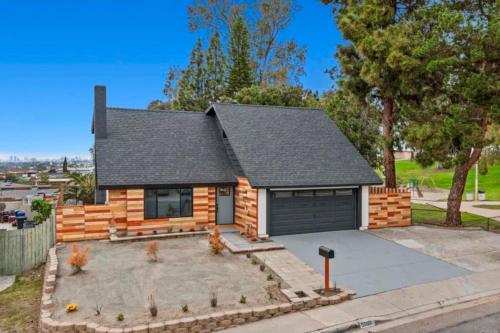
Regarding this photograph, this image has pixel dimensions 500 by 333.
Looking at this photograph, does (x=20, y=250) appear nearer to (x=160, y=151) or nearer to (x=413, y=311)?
(x=160, y=151)

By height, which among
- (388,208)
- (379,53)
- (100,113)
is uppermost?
(379,53)

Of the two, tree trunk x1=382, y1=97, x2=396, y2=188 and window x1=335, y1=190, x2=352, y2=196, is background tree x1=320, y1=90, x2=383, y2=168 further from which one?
window x1=335, y1=190, x2=352, y2=196

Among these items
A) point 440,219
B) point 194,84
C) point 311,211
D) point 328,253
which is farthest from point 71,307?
point 194,84

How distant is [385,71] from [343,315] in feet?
43.7

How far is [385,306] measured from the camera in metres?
8.92

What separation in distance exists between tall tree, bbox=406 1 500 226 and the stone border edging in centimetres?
1058

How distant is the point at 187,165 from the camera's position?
664 inches

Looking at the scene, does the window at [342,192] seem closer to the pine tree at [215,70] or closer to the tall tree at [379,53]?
the tall tree at [379,53]

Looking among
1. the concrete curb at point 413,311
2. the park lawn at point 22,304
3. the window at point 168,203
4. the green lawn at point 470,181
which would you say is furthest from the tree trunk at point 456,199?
the green lawn at point 470,181

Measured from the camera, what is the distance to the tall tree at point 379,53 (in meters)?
17.5

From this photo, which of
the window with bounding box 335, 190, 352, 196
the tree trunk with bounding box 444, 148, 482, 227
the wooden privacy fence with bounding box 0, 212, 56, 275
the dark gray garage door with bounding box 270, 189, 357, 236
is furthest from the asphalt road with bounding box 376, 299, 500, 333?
the wooden privacy fence with bounding box 0, 212, 56, 275

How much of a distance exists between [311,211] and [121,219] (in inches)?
319

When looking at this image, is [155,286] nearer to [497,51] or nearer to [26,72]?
[497,51]

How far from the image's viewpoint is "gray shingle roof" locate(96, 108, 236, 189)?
15.6 metres
